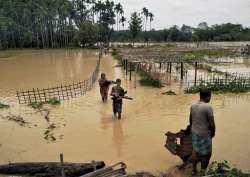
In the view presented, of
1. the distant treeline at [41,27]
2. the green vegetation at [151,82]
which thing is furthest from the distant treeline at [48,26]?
the green vegetation at [151,82]

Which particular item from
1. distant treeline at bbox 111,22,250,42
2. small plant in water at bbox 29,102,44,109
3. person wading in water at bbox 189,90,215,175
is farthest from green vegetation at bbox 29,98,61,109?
distant treeline at bbox 111,22,250,42

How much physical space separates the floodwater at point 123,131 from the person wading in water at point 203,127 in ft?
4.10

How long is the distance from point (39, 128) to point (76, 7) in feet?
209

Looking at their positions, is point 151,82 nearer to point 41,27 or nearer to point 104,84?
point 104,84

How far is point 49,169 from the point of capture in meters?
5.84

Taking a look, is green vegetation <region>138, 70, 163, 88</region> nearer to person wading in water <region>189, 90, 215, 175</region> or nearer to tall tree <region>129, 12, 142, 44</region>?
person wading in water <region>189, 90, 215, 175</region>

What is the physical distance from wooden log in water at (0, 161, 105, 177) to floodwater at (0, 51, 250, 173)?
135cm

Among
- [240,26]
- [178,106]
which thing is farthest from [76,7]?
[178,106]

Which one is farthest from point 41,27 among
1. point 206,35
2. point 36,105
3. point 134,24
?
point 36,105

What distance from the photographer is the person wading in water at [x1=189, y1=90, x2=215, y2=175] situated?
215 inches

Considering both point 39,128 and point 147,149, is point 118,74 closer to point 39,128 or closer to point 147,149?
point 39,128

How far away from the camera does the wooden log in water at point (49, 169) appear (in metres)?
5.76

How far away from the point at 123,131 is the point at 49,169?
4.17 m

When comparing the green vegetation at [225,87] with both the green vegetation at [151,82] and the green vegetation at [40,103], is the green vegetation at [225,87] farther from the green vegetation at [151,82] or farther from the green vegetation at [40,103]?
the green vegetation at [40,103]
